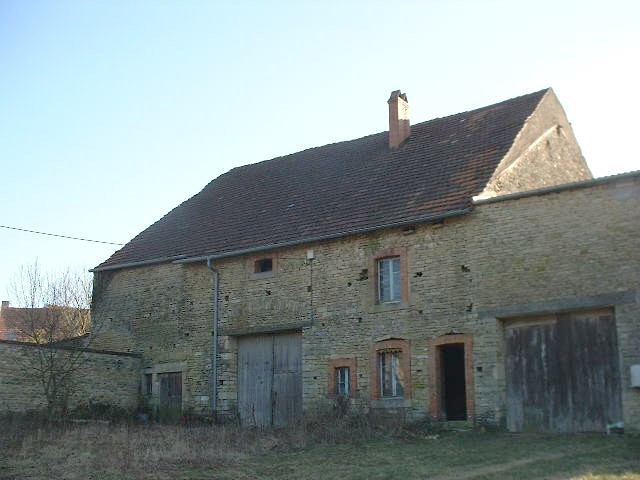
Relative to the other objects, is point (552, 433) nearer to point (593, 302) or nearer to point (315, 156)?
point (593, 302)

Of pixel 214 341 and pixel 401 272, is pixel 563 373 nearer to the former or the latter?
pixel 401 272

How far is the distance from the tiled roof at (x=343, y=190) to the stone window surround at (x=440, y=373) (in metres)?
2.89

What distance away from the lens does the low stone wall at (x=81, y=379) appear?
848 inches

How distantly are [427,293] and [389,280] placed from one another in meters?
1.26

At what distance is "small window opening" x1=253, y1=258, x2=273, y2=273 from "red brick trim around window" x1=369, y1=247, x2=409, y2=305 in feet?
11.3

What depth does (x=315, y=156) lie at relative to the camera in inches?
1051

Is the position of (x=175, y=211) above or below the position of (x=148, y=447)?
above

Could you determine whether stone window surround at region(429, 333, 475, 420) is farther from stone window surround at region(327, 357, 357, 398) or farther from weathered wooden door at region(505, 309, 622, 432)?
stone window surround at region(327, 357, 357, 398)

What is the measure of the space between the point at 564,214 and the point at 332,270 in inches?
245

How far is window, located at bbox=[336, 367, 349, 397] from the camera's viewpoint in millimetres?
20406

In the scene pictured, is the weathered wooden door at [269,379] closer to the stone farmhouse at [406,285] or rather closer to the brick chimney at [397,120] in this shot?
the stone farmhouse at [406,285]

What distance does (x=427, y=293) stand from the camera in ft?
63.0

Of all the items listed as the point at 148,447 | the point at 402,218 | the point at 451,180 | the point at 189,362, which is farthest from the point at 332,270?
the point at 148,447

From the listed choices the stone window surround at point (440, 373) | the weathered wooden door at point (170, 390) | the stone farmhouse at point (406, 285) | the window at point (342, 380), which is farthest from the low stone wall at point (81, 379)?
the stone window surround at point (440, 373)
